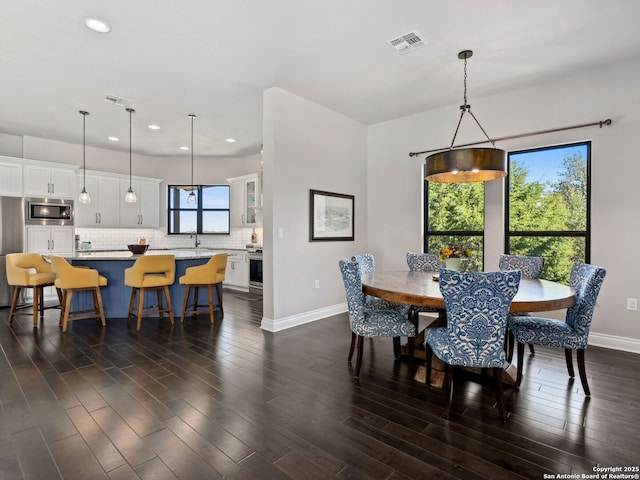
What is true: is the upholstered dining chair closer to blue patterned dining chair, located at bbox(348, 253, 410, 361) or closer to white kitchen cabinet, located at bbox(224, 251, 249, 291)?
blue patterned dining chair, located at bbox(348, 253, 410, 361)

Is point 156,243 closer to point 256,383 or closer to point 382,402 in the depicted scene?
point 256,383

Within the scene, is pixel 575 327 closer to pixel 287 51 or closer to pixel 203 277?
pixel 287 51

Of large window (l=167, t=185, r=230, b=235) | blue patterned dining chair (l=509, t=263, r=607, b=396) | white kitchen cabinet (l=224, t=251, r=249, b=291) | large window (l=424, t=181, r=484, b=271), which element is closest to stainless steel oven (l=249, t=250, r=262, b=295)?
white kitchen cabinet (l=224, t=251, r=249, b=291)

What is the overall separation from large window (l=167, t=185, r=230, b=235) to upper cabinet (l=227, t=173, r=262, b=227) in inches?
14.0

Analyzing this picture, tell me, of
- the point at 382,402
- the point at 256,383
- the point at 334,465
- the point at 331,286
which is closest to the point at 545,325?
the point at 382,402

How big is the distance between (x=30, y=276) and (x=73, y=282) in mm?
818

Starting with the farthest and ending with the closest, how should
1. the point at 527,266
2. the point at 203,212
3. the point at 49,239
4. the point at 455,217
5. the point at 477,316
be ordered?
the point at 203,212 → the point at 49,239 → the point at 455,217 → the point at 527,266 → the point at 477,316

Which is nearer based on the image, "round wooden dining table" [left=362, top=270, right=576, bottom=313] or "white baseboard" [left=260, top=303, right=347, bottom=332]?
"round wooden dining table" [left=362, top=270, right=576, bottom=313]

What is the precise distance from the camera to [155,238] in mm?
7758

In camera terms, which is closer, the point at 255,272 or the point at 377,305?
the point at 377,305

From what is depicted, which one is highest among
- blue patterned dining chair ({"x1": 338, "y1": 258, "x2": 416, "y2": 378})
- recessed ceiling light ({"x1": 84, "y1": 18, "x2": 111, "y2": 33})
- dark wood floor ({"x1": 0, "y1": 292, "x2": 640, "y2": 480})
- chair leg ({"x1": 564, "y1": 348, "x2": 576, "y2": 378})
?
recessed ceiling light ({"x1": 84, "y1": 18, "x2": 111, "y2": 33})

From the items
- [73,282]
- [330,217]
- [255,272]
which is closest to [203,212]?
[255,272]

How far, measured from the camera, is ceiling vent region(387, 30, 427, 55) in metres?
2.99

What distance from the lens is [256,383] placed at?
268 cm
